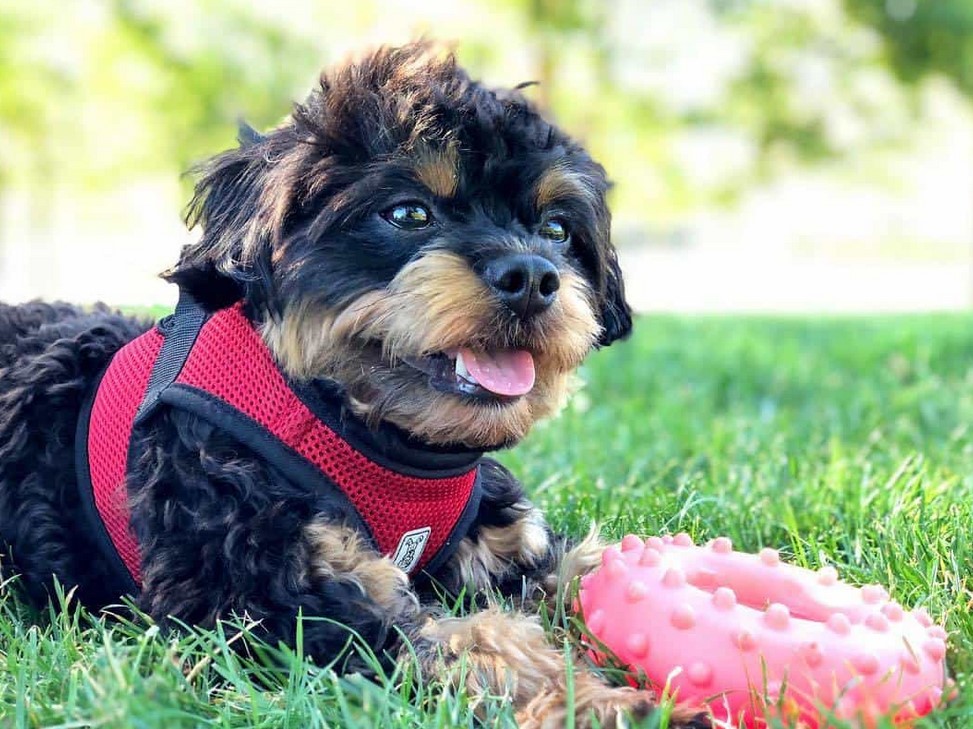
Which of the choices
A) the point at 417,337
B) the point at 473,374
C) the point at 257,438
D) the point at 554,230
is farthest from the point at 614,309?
the point at 257,438

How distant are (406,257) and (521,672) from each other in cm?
111

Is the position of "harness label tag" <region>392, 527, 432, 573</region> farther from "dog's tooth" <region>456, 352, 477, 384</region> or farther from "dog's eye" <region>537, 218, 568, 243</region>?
"dog's eye" <region>537, 218, 568, 243</region>

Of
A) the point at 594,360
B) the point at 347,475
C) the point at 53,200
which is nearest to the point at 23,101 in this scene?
the point at 53,200

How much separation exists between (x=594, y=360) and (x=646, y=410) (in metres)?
1.67

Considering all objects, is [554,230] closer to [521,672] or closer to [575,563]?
[575,563]

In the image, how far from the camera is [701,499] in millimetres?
3779

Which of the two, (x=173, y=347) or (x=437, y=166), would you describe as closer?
(x=437, y=166)

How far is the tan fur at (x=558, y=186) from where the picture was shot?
3090 mm

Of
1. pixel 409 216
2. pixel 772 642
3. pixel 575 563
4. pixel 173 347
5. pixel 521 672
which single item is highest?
pixel 409 216

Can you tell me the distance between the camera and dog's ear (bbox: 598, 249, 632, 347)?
3.68 m

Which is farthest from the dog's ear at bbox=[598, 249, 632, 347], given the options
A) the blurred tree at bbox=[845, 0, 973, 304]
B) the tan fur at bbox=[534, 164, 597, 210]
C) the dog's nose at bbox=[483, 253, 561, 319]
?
the blurred tree at bbox=[845, 0, 973, 304]

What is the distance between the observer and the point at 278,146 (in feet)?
9.86

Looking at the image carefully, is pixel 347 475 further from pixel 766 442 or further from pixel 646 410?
pixel 646 410

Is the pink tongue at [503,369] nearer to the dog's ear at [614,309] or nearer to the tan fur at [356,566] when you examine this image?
the tan fur at [356,566]
